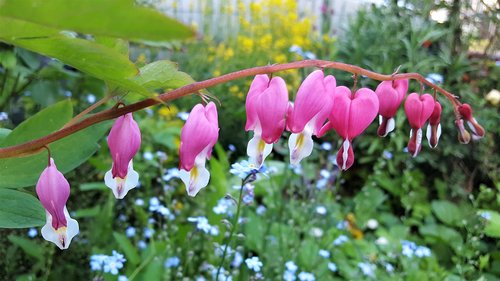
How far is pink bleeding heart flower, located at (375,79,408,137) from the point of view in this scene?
76cm

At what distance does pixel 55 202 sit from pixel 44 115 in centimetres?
26

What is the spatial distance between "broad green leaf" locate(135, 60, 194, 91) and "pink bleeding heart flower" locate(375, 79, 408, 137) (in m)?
0.27

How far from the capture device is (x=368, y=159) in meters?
3.09

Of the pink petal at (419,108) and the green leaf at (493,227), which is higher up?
the pink petal at (419,108)

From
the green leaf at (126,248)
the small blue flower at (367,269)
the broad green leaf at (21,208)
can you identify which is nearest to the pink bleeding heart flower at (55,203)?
the broad green leaf at (21,208)

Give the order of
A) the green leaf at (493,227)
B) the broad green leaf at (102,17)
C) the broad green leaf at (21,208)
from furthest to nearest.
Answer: the green leaf at (493,227), the broad green leaf at (21,208), the broad green leaf at (102,17)

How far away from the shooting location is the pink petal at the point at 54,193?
63 centimetres

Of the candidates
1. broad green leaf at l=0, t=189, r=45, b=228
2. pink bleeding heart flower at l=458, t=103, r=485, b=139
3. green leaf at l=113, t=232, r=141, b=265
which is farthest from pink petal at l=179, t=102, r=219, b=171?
green leaf at l=113, t=232, r=141, b=265

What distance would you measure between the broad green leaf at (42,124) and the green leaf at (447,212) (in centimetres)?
208

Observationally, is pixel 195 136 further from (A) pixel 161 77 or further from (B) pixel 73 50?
(B) pixel 73 50

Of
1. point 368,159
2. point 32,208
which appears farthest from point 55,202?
point 368,159

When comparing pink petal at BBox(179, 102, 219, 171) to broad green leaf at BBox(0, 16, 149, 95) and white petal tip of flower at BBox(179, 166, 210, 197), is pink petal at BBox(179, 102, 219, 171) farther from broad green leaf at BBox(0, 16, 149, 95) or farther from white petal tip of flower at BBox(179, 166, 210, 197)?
broad green leaf at BBox(0, 16, 149, 95)

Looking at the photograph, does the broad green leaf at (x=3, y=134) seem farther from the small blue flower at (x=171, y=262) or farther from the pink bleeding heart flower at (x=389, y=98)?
the small blue flower at (x=171, y=262)

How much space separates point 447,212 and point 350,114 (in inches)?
82.3
